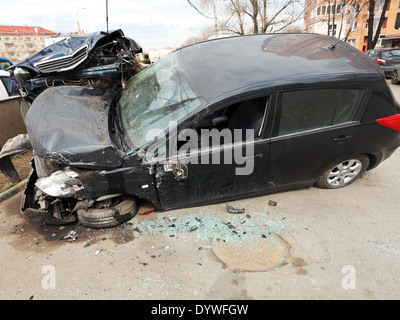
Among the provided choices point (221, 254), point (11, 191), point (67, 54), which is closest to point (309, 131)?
point (221, 254)

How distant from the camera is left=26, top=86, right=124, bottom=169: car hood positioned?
8.25 ft

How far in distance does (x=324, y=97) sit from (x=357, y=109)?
51 cm

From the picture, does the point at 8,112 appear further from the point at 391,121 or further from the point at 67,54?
the point at 391,121

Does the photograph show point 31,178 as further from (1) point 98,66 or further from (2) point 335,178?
(2) point 335,178

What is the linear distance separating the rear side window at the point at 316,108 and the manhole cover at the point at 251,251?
1.16 metres

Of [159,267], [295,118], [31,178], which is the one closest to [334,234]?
[295,118]

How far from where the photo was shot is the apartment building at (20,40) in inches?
3174

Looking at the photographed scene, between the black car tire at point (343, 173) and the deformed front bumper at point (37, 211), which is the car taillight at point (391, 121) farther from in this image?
the deformed front bumper at point (37, 211)

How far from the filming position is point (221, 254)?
263 centimetres

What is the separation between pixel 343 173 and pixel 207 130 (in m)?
1.94

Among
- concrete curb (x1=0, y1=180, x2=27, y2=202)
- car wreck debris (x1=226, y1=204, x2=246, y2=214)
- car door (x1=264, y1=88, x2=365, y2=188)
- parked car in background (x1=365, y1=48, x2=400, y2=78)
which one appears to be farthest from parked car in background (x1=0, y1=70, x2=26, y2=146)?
parked car in background (x1=365, y1=48, x2=400, y2=78)

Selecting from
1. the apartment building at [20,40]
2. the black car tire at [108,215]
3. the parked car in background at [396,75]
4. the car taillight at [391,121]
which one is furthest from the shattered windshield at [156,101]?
the apartment building at [20,40]

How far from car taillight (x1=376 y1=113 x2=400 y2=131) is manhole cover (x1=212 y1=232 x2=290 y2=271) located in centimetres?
194

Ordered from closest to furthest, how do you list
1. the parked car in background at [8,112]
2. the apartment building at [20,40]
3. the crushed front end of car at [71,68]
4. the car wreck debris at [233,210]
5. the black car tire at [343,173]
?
the car wreck debris at [233,210] < the black car tire at [343,173] < the crushed front end of car at [71,68] < the parked car in background at [8,112] < the apartment building at [20,40]
